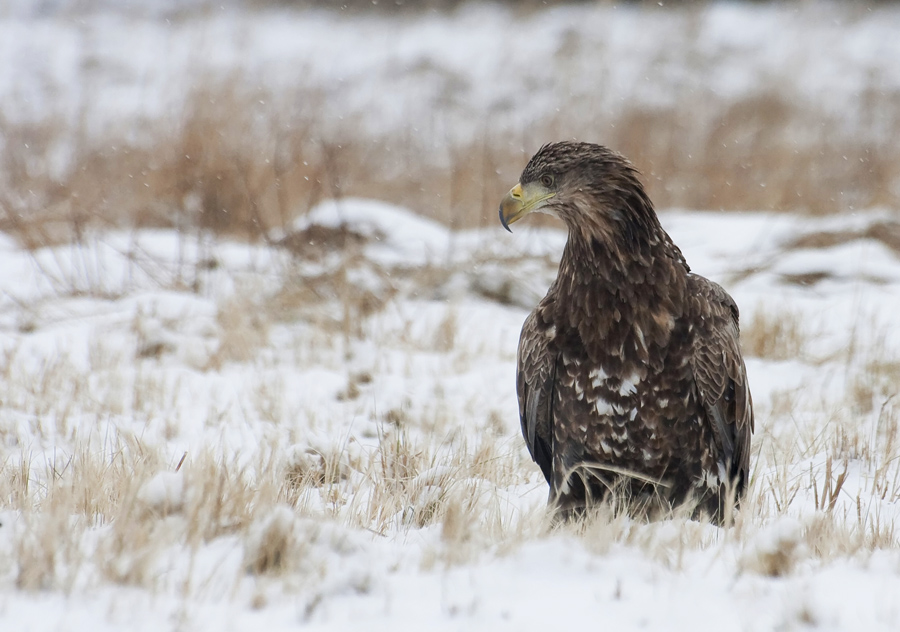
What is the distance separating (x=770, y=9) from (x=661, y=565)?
21.0m

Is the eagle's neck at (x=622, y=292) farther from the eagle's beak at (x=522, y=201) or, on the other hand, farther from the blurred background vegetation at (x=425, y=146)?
the blurred background vegetation at (x=425, y=146)

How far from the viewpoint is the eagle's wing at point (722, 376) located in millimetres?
2967

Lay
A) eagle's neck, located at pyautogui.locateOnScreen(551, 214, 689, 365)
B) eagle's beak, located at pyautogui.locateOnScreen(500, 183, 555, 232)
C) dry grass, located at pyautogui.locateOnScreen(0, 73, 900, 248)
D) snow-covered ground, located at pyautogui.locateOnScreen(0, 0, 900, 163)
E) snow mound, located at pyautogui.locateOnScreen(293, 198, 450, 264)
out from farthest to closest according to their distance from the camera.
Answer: snow-covered ground, located at pyautogui.locateOnScreen(0, 0, 900, 163), snow mound, located at pyautogui.locateOnScreen(293, 198, 450, 264), dry grass, located at pyautogui.locateOnScreen(0, 73, 900, 248), eagle's beak, located at pyautogui.locateOnScreen(500, 183, 555, 232), eagle's neck, located at pyautogui.locateOnScreen(551, 214, 689, 365)

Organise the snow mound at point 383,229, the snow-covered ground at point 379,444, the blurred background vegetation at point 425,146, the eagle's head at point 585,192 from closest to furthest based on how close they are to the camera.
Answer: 1. the snow-covered ground at point 379,444
2. the eagle's head at point 585,192
3. the snow mound at point 383,229
4. the blurred background vegetation at point 425,146

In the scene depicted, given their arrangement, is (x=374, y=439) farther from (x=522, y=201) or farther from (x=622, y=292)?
(x=622, y=292)

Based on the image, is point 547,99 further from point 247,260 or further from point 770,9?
point 247,260

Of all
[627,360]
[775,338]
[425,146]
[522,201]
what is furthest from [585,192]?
[425,146]

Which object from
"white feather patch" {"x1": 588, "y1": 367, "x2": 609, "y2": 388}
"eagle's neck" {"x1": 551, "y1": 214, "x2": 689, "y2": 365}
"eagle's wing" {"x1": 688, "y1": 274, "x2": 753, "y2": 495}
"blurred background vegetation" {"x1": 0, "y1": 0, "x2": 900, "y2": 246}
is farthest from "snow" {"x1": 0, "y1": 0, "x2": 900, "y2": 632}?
"eagle's neck" {"x1": 551, "y1": 214, "x2": 689, "y2": 365}

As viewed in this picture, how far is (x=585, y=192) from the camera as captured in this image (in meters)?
3.09

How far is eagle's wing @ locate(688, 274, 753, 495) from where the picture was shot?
297 centimetres

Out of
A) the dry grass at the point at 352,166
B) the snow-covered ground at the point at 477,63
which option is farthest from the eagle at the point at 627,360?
the snow-covered ground at the point at 477,63

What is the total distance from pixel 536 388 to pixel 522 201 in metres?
0.67

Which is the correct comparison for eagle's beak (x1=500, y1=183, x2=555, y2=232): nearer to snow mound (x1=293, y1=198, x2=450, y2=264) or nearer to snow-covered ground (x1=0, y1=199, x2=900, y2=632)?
snow-covered ground (x1=0, y1=199, x2=900, y2=632)

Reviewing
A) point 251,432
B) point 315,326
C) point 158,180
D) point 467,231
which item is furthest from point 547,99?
point 251,432
